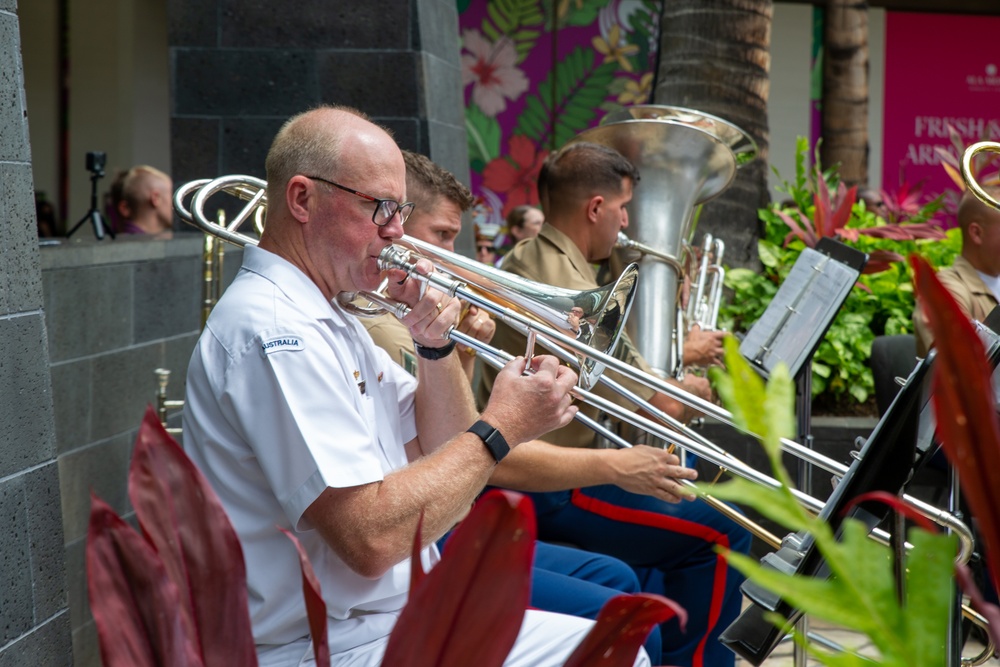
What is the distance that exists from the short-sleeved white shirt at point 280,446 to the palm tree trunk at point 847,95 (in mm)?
6443

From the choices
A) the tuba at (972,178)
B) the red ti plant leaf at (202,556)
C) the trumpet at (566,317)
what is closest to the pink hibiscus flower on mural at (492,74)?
the trumpet at (566,317)

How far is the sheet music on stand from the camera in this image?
3.04m

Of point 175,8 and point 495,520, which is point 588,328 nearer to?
point 495,520

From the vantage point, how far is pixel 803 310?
315 cm

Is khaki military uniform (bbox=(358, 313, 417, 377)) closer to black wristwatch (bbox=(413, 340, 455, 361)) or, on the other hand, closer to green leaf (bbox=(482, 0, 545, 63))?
black wristwatch (bbox=(413, 340, 455, 361))

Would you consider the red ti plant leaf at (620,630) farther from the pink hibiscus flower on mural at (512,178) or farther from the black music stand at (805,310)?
the pink hibiscus flower on mural at (512,178)

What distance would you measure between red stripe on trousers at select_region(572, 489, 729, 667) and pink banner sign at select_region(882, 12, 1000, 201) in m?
7.67

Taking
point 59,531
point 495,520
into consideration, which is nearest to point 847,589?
point 495,520

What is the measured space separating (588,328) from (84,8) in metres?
9.54

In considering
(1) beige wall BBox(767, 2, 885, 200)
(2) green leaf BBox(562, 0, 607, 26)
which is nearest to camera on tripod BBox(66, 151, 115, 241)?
(2) green leaf BBox(562, 0, 607, 26)

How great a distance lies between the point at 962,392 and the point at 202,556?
507mm

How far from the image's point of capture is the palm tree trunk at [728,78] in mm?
5949

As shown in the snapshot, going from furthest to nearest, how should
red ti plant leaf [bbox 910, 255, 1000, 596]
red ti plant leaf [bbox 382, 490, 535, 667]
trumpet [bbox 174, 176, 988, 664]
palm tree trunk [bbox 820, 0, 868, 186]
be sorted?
palm tree trunk [bbox 820, 0, 868, 186] < trumpet [bbox 174, 176, 988, 664] < red ti plant leaf [bbox 382, 490, 535, 667] < red ti plant leaf [bbox 910, 255, 1000, 596]

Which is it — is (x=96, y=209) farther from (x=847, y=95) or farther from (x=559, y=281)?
(x=847, y=95)
